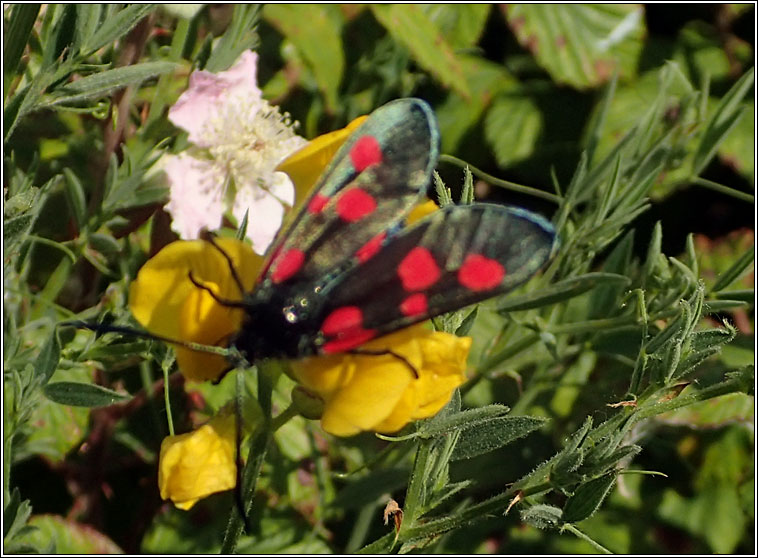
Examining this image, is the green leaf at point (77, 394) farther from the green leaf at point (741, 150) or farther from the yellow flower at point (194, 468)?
the green leaf at point (741, 150)

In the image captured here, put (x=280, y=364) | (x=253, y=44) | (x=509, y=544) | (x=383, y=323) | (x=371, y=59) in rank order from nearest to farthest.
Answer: (x=383, y=323), (x=280, y=364), (x=253, y=44), (x=509, y=544), (x=371, y=59)

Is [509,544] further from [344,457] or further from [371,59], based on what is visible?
[371,59]

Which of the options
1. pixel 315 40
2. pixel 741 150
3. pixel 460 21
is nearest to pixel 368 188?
pixel 315 40

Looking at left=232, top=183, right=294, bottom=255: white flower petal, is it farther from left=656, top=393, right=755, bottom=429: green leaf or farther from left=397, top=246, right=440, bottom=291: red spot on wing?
left=656, top=393, right=755, bottom=429: green leaf

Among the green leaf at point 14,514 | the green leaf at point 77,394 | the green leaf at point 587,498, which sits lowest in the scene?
the green leaf at point 14,514

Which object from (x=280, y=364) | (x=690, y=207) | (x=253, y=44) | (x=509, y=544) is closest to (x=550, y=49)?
(x=690, y=207)

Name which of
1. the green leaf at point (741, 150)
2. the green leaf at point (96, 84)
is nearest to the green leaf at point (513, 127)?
the green leaf at point (741, 150)

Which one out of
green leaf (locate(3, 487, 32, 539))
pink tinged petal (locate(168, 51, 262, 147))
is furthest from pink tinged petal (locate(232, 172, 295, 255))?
green leaf (locate(3, 487, 32, 539))
